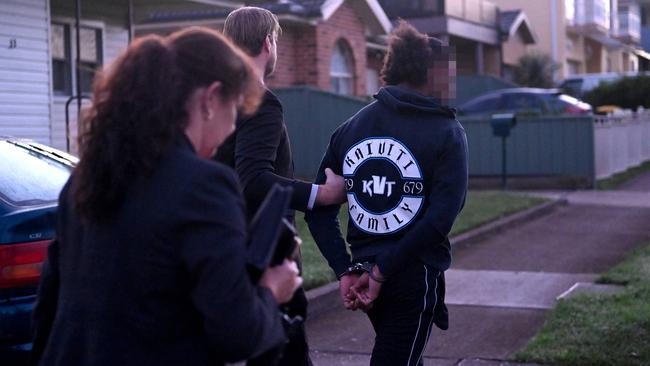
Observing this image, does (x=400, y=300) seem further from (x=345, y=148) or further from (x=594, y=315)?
(x=594, y=315)

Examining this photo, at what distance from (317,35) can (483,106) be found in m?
6.92

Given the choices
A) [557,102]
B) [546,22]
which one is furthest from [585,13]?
[557,102]

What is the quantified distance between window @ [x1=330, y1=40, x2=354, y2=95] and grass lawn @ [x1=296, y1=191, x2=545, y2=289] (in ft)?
17.4

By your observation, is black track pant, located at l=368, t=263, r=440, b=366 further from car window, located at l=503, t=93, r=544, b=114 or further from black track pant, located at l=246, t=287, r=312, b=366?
car window, located at l=503, t=93, r=544, b=114

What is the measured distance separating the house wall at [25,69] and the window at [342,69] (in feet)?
27.9

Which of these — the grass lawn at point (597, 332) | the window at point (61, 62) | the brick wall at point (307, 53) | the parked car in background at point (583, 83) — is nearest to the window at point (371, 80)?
the brick wall at point (307, 53)

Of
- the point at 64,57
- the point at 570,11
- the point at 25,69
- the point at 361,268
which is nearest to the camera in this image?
the point at 361,268

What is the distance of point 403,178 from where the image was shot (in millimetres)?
3904

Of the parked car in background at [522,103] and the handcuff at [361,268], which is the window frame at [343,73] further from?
the handcuff at [361,268]

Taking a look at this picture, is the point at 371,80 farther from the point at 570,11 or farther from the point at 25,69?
the point at 570,11

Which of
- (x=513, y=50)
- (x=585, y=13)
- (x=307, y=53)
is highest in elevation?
(x=585, y=13)

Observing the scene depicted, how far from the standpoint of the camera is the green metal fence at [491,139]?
19.0 metres

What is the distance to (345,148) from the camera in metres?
4.08

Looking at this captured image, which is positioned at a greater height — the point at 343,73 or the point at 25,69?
the point at 343,73
